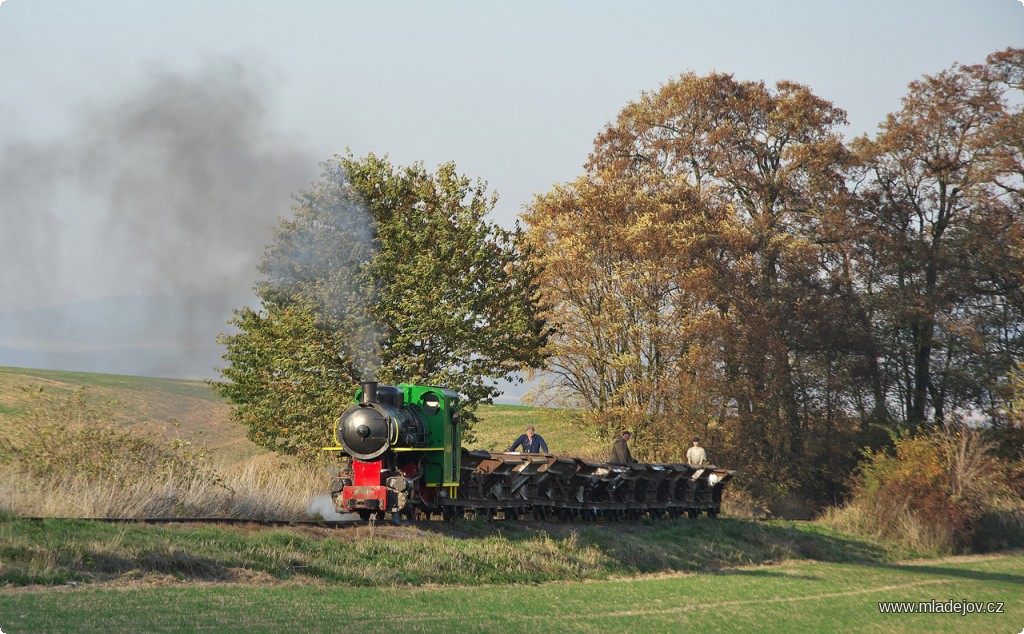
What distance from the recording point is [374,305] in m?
29.9

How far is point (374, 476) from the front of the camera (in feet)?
67.0

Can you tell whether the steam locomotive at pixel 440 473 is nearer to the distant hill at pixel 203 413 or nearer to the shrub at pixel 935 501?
the shrub at pixel 935 501

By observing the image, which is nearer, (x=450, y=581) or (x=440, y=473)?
(x=450, y=581)

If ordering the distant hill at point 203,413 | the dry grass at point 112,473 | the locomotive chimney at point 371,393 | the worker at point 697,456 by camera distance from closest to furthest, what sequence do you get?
the dry grass at point 112,473, the locomotive chimney at point 371,393, the worker at point 697,456, the distant hill at point 203,413

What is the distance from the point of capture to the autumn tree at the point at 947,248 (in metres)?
40.8

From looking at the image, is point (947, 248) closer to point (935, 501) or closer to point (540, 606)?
point (935, 501)

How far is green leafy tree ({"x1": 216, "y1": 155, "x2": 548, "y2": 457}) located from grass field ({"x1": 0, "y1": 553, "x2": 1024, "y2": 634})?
36.3ft

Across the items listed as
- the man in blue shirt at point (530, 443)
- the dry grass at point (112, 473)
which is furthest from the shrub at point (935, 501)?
the dry grass at point (112, 473)

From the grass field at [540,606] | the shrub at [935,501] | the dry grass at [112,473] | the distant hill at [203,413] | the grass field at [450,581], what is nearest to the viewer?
the grass field at [540,606]

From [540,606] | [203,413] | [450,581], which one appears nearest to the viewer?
[540,606]

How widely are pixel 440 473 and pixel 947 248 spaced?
2923 cm

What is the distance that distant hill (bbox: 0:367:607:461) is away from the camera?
43.4 metres

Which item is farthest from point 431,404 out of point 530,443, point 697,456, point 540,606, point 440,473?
point 697,456

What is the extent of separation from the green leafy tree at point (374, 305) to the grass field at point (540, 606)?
11054 mm
